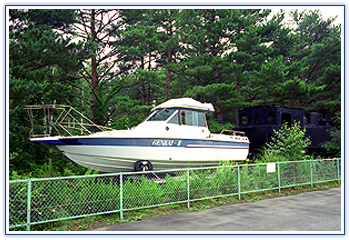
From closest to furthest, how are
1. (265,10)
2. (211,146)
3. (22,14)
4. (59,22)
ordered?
(22,14)
(211,146)
(59,22)
(265,10)

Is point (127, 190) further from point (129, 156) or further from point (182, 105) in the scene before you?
point (182, 105)

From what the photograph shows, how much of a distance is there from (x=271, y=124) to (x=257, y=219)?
10.3m

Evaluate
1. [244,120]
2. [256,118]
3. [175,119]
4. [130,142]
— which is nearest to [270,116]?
[256,118]

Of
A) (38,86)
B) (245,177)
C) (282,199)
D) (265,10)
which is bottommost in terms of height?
(282,199)

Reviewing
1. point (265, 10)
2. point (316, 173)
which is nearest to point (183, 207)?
point (316, 173)

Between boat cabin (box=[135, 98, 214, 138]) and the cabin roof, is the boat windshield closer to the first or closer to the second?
boat cabin (box=[135, 98, 214, 138])

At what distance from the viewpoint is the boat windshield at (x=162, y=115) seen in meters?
12.0

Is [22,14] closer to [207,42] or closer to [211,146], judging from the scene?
[211,146]

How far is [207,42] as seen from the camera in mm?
24750

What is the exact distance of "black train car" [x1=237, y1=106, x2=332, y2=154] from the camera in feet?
54.2

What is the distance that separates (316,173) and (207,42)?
51.5 feet

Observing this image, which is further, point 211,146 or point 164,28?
point 164,28

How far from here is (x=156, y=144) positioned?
1084 centimetres

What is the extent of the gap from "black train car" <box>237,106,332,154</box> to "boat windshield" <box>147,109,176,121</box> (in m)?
6.40
